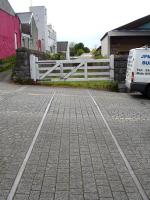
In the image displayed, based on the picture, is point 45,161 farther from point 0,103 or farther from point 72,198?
point 0,103

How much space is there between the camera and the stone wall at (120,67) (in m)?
19.0

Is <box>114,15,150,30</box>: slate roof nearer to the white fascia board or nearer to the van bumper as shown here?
the white fascia board

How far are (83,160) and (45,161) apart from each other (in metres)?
0.64

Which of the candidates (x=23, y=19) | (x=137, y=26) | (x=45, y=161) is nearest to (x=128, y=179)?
(x=45, y=161)

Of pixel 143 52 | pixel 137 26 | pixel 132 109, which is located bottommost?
pixel 132 109

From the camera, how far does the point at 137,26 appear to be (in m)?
26.2

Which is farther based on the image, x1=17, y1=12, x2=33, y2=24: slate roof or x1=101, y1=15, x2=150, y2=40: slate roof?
x1=17, y1=12, x2=33, y2=24: slate roof

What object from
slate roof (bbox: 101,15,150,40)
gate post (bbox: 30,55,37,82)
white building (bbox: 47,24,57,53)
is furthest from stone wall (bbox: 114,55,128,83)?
white building (bbox: 47,24,57,53)

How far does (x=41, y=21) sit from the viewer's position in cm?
7325

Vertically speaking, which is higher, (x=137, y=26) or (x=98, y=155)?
(x=137, y=26)

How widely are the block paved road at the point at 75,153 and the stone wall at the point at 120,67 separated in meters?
8.21

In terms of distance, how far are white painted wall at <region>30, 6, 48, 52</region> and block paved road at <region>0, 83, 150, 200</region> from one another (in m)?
63.1

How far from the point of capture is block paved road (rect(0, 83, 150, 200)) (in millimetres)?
4709

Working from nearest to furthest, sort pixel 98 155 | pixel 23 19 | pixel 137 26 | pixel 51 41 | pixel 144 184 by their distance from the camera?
pixel 144 184
pixel 98 155
pixel 137 26
pixel 23 19
pixel 51 41
